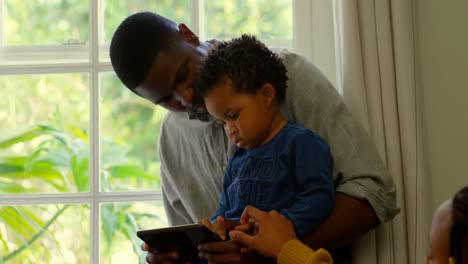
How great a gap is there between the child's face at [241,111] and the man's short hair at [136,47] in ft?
0.82

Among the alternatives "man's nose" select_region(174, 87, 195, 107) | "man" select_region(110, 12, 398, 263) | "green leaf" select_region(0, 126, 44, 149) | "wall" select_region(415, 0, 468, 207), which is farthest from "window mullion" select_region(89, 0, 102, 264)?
"wall" select_region(415, 0, 468, 207)

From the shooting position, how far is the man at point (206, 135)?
2033 mm

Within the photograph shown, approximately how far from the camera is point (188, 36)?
2.29 metres

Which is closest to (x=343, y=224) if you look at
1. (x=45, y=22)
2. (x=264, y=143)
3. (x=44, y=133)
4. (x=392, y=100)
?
(x=264, y=143)

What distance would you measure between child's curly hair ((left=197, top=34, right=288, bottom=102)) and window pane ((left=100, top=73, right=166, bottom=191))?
2.45 feet

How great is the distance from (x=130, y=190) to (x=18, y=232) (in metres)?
0.39

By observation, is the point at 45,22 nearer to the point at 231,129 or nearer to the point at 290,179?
the point at 231,129

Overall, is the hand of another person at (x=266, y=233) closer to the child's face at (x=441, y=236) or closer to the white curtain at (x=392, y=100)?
the white curtain at (x=392, y=100)

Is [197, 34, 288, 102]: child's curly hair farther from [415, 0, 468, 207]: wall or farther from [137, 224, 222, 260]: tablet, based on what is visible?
[415, 0, 468, 207]: wall

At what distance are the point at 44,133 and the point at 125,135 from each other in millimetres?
273

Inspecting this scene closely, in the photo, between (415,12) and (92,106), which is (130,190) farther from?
(415,12)

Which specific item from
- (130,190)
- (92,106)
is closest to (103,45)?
(92,106)

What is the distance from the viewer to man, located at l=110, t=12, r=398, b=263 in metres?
2.03

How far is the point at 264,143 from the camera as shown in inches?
81.8
